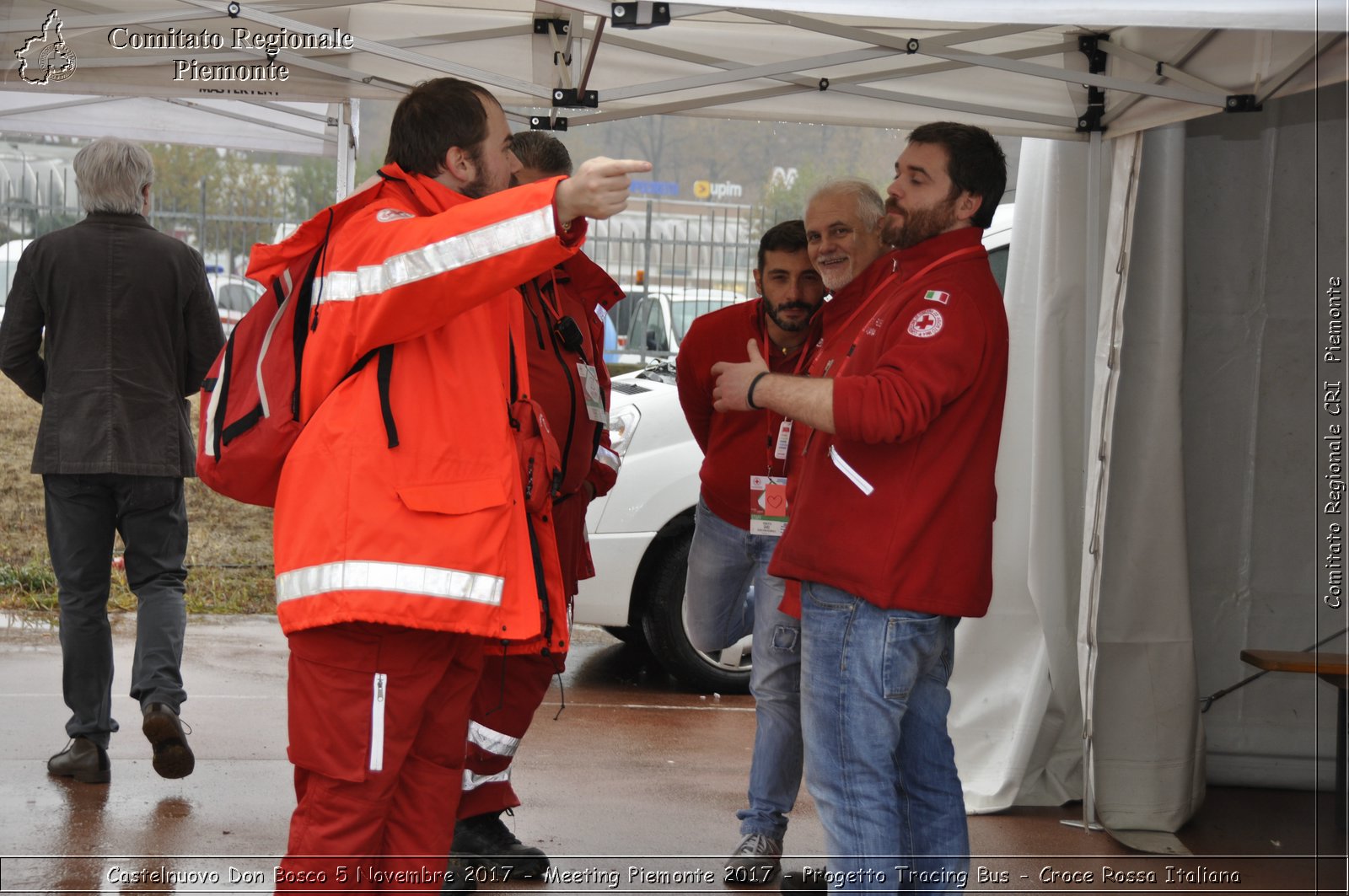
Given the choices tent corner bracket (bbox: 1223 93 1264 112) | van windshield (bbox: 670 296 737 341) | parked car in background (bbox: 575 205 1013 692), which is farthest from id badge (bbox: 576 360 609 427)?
van windshield (bbox: 670 296 737 341)

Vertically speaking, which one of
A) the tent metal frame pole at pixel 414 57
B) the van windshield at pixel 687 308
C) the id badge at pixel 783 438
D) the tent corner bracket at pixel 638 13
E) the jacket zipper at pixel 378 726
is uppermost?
the tent metal frame pole at pixel 414 57

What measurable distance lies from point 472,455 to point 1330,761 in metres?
3.81

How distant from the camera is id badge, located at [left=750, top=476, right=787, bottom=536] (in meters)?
4.05

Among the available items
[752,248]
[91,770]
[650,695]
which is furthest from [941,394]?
[752,248]

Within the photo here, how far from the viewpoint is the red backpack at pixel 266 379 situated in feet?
9.29

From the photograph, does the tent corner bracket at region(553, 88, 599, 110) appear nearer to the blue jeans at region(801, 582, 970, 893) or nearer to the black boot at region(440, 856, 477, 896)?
the blue jeans at region(801, 582, 970, 893)

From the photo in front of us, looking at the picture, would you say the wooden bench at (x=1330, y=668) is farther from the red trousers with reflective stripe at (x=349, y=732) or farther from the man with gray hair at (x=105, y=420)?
the man with gray hair at (x=105, y=420)

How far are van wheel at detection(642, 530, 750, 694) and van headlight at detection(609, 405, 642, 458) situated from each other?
0.51 metres

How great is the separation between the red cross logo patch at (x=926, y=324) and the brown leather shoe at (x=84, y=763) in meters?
3.33

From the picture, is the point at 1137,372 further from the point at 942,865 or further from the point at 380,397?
the point at 380,397

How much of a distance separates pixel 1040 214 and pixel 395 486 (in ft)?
9.87

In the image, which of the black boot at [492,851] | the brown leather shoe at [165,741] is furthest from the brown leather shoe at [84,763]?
the black boot at [492,851]

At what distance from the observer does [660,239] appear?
17.2m

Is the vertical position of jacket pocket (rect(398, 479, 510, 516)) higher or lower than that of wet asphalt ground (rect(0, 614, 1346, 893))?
higher
